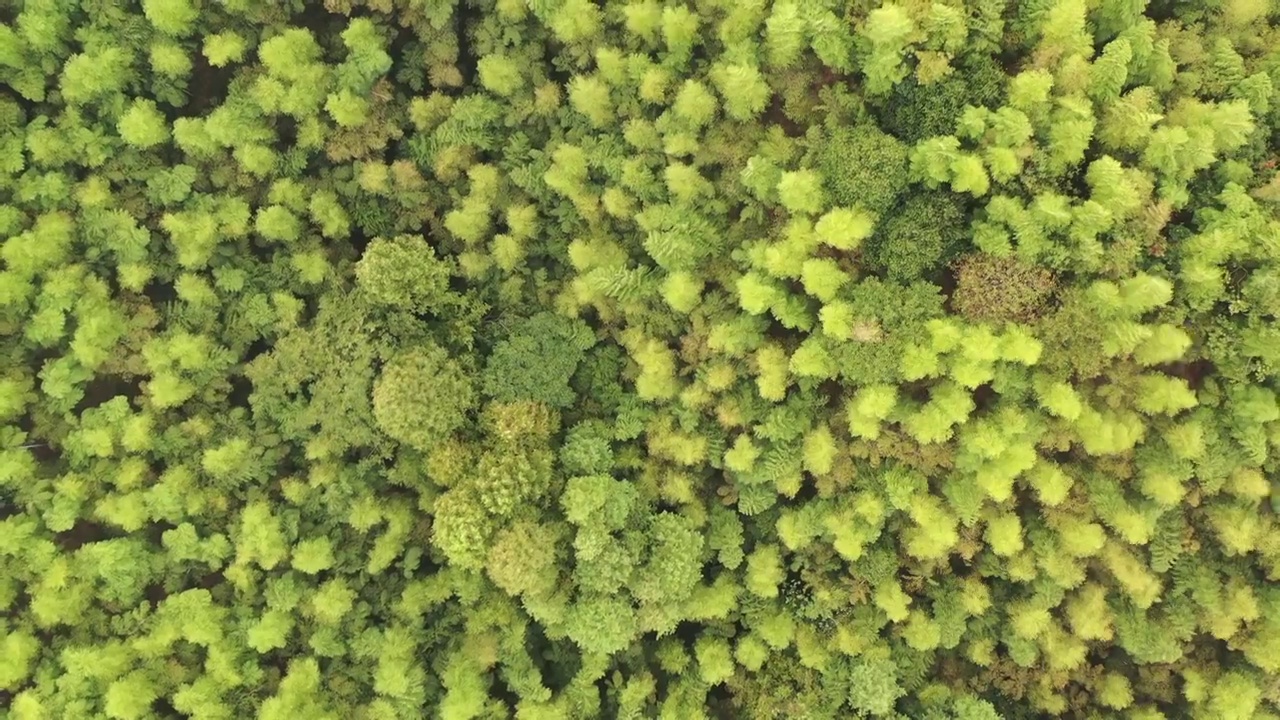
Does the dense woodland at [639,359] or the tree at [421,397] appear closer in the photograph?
the dense woodland at [639,359]

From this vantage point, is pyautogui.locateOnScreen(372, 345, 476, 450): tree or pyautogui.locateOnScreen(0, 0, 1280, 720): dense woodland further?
pyautogui.locateOnScreen(372, 345, 476, 450): tree

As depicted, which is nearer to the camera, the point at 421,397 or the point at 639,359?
the point at 421,397

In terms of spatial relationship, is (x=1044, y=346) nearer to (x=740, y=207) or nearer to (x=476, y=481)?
(x=740, y=207)

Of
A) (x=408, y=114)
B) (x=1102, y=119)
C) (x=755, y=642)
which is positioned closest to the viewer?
(x=1102, y=119)

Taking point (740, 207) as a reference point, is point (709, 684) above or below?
below

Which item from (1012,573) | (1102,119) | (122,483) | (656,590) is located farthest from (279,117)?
(1012,573)

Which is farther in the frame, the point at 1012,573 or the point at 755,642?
the point at 755,642

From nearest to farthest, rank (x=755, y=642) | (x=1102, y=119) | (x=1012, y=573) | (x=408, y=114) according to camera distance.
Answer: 1. (x=1102, y=119)
2. (x=1012, y=573)
3. (x=755, y=642)
4. (x=408, y=114)

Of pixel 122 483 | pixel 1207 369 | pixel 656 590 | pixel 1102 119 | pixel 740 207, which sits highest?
pixel 1102 119
